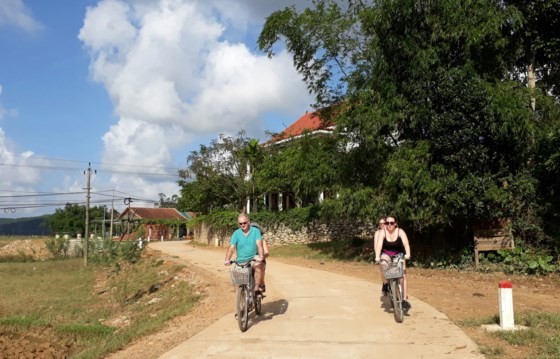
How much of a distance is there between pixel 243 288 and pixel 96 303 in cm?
1180

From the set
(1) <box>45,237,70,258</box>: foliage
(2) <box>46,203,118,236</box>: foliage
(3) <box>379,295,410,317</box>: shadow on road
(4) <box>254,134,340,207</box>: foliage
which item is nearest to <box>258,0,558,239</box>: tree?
(4) <box>254,134,340,207</box>: foliage

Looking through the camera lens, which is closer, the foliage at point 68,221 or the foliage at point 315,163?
the foliage at point 315,163

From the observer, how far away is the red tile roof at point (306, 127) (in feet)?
74.5

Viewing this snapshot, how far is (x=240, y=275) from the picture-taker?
26.0ft

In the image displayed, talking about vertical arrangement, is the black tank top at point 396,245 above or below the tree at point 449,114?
below

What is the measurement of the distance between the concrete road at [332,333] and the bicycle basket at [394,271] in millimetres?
756

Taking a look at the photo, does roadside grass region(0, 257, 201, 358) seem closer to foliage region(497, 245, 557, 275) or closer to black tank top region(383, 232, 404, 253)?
black tank top region(383, 232, 404, 253)

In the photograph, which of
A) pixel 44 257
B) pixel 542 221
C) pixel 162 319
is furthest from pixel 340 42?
pixel 44 257

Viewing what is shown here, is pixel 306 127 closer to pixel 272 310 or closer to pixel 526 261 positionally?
pixel 526 261

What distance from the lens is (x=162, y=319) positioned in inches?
403

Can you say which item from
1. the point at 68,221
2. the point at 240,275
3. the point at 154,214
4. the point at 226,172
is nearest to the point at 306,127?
the point at 226,172

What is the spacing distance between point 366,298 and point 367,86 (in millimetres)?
8998

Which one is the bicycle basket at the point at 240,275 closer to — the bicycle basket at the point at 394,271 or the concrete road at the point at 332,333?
the concrete road at the point at 332,333

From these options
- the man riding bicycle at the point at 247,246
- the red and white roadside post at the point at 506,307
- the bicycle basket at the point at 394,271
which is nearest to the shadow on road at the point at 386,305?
the bicycle basket at the point at 394,271
